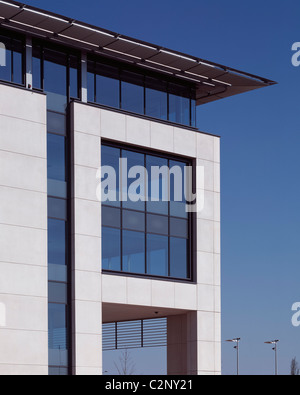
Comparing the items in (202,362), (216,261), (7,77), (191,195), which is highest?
(7,77)

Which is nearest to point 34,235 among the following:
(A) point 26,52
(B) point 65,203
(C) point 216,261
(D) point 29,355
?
(B) point 65,203

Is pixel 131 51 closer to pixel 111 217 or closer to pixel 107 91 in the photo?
pixel 107 91

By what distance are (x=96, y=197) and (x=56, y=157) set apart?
2586mm

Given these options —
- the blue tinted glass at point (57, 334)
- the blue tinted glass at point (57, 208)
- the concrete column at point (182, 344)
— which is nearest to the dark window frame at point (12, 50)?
the blue tinted glass at point (57, 208)

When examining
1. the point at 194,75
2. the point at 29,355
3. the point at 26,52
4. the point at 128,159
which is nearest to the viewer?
the point at 29,355

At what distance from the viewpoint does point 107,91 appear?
39031 mm

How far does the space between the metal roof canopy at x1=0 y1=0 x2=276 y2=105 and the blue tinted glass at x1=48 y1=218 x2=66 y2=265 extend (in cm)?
827

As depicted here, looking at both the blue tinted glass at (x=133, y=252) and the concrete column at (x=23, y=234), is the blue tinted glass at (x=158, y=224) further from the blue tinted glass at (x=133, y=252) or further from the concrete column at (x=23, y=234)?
the concrete column at (x=23, y=234)

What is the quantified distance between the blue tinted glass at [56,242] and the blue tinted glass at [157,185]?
5.01m

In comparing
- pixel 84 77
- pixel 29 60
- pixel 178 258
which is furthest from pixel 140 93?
pixel 178 258

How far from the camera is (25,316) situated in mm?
34031

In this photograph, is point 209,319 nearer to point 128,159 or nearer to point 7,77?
point 128,159

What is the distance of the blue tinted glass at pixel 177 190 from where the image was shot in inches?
1582

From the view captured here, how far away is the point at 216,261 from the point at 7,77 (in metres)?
14.1
